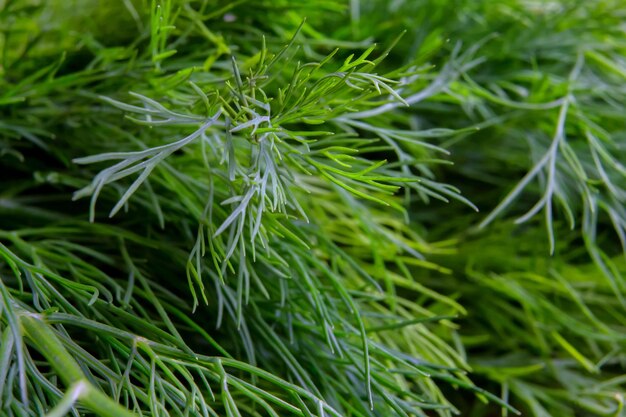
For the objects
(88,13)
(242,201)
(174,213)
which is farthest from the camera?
(88,13)

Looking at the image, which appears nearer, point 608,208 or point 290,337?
point 290,337

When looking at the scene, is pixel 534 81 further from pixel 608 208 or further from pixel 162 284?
pixel 162 284

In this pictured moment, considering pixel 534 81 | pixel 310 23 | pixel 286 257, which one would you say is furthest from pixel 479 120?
pixel 286 257

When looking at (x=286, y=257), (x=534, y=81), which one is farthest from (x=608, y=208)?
(x=286, y=257)

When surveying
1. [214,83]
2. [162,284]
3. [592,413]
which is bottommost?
[592,413]

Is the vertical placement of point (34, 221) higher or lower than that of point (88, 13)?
lower

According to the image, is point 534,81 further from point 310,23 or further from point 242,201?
point 242,201

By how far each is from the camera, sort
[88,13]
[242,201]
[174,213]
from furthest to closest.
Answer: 1. [88,13]
2. [174,213]
3. [242,201]
